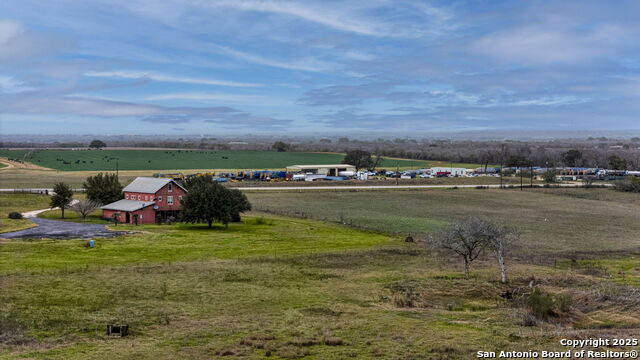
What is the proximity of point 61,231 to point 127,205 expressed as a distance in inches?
481

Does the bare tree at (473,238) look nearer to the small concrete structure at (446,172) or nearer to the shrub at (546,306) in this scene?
the shrub at (546,306)

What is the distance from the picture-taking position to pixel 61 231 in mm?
59375

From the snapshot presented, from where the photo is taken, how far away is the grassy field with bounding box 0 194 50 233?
203 feet

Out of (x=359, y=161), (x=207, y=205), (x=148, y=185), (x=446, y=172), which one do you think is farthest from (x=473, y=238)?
(x=359, y=161)

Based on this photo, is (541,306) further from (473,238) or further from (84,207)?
(84,207)

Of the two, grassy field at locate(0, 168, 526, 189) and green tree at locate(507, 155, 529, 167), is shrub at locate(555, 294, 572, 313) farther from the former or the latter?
green tree at locate(507, 155, 529, 167)

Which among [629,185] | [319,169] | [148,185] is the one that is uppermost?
[319,169]

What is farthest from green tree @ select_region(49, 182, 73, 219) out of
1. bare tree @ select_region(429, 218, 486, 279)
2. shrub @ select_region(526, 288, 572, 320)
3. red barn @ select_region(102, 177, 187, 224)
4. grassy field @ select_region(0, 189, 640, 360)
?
shrub @ select_region(526, 288, 572, 320)

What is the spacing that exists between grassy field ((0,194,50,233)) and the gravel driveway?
1599 millimetres

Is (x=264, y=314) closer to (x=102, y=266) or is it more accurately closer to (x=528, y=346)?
(x=528, y=346)

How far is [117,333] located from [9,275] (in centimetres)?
1636

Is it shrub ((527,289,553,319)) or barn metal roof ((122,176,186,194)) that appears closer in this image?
shrub ((527,289,553,319))

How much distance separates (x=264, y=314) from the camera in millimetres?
30594

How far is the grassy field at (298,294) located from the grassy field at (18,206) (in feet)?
37.4
